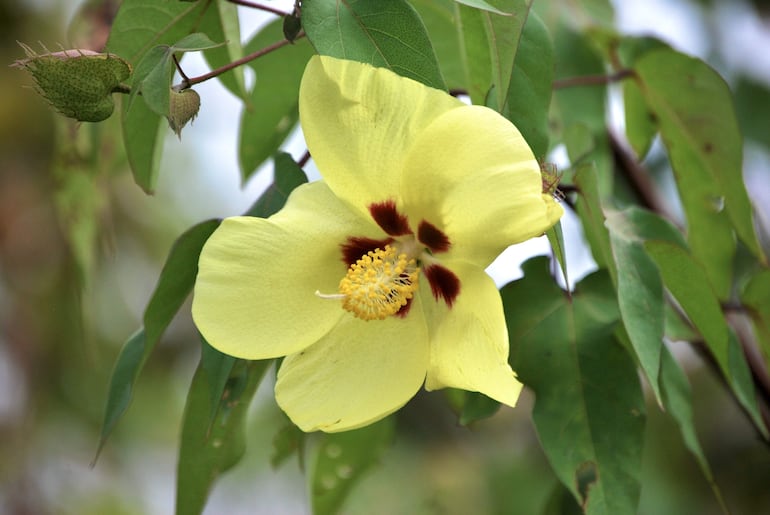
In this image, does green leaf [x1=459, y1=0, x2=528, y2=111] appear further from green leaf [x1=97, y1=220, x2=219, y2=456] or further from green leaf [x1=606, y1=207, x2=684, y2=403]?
green leaf [x1=97, y1=220, x2=219, y2=456]

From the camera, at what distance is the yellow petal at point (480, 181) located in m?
0.70

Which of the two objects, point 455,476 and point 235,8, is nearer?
point 235,8

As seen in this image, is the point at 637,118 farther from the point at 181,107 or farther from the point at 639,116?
the point at 181,107

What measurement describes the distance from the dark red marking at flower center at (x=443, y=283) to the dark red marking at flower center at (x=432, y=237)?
0.06 feet

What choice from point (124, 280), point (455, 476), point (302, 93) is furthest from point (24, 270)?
point (302, 93)

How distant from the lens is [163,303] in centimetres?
94

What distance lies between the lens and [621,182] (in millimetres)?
1606

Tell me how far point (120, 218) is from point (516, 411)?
1.50 m

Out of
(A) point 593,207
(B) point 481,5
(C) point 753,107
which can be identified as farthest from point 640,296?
(C) point 753,107

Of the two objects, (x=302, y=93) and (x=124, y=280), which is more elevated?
(x=302, y=93)

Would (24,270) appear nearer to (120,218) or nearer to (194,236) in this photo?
(120,218)

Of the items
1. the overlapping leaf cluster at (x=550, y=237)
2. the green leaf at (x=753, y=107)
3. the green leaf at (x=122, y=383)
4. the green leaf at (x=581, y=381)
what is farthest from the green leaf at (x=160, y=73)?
the green leaf at (x=753, y=107)

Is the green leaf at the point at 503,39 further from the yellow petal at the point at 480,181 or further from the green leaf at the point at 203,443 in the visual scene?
the green leaf at the point at 203,443

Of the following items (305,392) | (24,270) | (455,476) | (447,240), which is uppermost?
(447,240)
